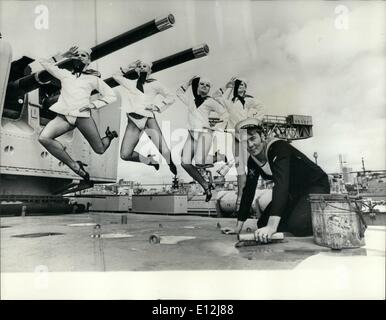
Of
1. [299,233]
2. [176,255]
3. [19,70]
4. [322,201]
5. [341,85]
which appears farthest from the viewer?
[19,70]

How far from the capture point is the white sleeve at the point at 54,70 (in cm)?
405

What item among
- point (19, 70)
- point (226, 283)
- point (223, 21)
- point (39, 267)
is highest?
point (223, 21)

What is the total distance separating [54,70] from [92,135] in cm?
99

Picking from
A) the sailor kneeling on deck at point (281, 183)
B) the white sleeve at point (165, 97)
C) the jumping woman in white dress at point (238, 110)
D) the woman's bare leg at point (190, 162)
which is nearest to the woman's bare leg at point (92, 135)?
the white sleeve at point (165, 97)

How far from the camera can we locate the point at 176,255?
9.68ft

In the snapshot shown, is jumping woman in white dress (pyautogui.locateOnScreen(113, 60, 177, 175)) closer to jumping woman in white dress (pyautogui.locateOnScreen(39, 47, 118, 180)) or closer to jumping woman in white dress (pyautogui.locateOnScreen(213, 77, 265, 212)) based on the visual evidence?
jumping woman in white dress (pyautogui.locateOnScreen(39, 47, 118, 180))

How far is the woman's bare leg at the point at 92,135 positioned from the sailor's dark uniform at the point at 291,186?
Result: 2130 millimetres

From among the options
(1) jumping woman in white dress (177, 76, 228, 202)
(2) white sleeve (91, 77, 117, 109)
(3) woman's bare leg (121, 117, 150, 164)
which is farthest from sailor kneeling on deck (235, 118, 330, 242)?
(2) white sleeve (91, 77, 117, 109)

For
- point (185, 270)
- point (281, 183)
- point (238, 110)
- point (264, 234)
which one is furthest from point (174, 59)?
point (185, 270)

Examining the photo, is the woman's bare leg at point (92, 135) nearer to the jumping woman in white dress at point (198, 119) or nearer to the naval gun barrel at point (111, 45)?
the naval gun barrel at point (111, 45)

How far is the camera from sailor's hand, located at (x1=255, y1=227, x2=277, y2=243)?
3361mm

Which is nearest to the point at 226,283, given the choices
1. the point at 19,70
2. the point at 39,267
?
the point at 39,267
